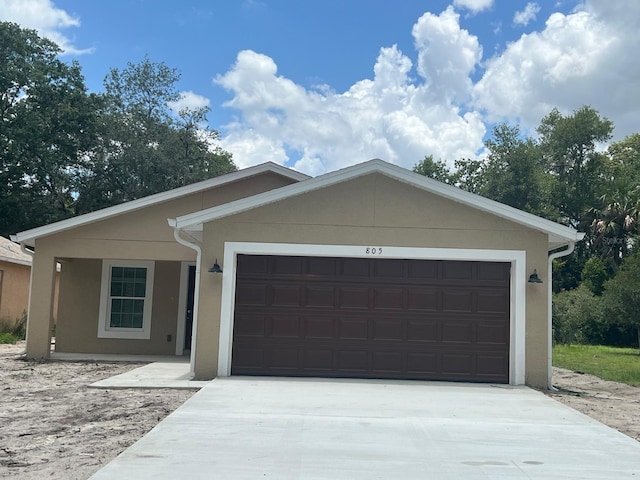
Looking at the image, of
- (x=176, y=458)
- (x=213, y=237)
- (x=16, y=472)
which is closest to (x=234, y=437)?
(x=176, y=458)

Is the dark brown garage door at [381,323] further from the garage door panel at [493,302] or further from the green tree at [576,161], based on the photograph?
the green tree at [576,161]

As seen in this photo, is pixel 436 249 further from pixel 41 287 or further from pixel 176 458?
pixel 41 287

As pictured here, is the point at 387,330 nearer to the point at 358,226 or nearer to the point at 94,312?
the point at 358,226

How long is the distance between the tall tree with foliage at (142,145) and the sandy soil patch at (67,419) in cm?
2030

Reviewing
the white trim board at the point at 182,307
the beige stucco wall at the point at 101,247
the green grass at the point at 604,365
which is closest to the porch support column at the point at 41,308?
the beige stucco wall at the point at 101,247

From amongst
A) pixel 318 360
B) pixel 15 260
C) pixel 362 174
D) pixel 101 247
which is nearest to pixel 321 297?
pixel 318 360

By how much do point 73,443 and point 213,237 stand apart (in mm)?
5010

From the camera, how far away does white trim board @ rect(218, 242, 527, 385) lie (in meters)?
10.7

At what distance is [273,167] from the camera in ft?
49.2

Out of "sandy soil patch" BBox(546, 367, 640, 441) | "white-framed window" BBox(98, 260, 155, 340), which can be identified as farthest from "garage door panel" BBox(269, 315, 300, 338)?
"white-framed window" BBox(98, 260, 155, 340)

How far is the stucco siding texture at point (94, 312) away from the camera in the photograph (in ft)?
50.0

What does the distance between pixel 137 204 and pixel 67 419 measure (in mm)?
6697

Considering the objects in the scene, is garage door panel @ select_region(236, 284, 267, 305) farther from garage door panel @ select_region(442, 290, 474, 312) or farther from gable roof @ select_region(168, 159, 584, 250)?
garage door panel @ select_region(442, 290, 474, 312)

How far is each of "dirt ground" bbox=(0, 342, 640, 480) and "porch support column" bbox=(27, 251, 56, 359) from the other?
0.46 meters
